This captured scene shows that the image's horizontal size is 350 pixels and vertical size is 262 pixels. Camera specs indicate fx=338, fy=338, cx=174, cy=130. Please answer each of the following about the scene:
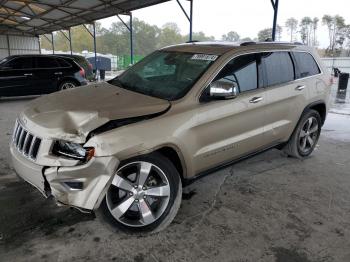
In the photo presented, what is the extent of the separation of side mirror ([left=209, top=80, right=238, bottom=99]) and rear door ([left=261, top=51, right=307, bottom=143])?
92 centimetres

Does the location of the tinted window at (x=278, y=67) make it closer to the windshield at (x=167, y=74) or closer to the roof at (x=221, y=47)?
the roof at (x=221, y=47)

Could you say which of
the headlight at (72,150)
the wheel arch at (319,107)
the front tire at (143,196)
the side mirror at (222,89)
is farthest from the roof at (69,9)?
the headlight at (72,150)

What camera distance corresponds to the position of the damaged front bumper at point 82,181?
2.83 meters

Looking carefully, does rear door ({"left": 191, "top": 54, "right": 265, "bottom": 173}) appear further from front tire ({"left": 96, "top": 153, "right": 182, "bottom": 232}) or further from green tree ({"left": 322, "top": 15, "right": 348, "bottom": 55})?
green tree ({"left": 322, "top": 15, "right": 348, "bottom": 55})

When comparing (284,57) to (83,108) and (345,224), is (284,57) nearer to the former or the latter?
(345,224)

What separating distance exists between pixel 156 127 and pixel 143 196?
674 mm

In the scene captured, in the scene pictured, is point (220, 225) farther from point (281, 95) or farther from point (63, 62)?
point (63, 62)

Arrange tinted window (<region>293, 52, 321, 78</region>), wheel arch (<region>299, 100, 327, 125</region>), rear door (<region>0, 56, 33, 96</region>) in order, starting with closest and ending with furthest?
tinted window (<region>293, 52, 321, 78</region>)
wheel arch (<region>299, 100, 327, 125</region>)
rear door (<region>0, 56, 33, 96</region>)

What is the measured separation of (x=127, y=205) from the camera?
3.18 m

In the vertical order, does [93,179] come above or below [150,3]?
below

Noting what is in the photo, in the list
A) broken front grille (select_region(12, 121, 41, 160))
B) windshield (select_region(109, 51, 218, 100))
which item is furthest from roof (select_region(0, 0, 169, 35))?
broken front grille (select_region(12, 121, 41, 160))

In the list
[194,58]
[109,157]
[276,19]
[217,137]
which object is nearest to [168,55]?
[194,58]

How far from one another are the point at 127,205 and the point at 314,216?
206cm

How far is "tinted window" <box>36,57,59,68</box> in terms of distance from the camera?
37.6ft
